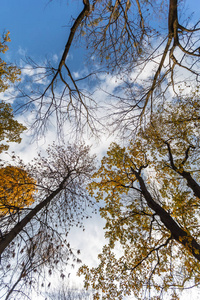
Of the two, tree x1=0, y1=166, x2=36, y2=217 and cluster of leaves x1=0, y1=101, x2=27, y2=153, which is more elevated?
cluster of leaves x1=0, y1=101, x2=27, y2=153

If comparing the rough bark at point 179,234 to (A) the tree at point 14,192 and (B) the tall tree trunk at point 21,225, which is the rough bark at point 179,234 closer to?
(B) the tall tree trunk at point 21,225

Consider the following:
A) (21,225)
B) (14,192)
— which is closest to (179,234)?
(21,225)

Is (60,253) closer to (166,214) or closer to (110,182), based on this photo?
(110,182)

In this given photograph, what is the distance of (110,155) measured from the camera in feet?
21.6

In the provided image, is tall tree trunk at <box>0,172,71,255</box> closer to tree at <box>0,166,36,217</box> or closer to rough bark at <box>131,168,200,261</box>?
tree at <box>0,166,36,217</box>

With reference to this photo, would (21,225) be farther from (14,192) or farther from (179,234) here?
(179,234)

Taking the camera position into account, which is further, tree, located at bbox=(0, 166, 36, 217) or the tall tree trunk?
tree, located at bbox=(0, 166, 36, 217)

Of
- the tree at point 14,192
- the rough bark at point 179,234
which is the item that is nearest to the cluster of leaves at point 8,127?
the tree at point 14,192

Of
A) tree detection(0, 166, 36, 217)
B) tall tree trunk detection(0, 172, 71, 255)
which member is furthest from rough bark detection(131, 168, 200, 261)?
tree detection(0, 166, 36, 217)

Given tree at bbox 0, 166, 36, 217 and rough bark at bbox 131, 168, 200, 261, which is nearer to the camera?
rough bark at bbox 131, 168, 200, 261

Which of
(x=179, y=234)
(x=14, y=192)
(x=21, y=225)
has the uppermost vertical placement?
(x=179, y=234)

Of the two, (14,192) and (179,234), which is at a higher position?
(179,234)

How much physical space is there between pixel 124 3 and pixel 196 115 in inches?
199

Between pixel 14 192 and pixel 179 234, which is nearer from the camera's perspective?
pixel 179 234
